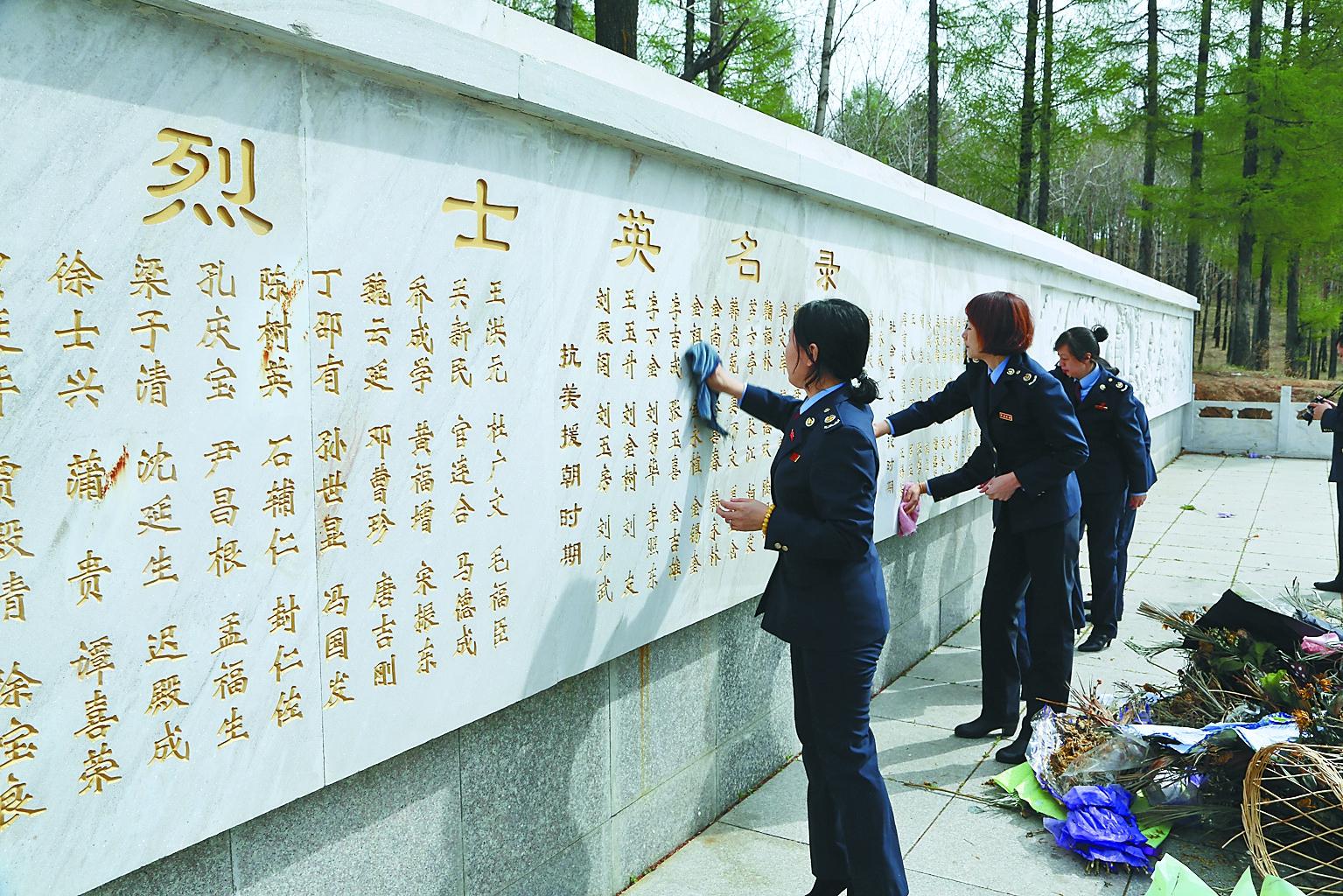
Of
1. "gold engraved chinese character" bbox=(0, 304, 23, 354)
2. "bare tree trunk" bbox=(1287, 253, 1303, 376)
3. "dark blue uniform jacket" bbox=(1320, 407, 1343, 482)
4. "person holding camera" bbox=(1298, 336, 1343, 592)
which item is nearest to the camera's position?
"gold engraved chinese character" bbox=(0, 304, 23, 354)

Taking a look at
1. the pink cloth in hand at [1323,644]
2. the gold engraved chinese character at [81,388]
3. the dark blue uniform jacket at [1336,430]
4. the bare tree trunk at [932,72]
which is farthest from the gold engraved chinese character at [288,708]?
the bare tree trunk at [932,72]

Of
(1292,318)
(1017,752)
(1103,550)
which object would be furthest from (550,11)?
(1292,318)

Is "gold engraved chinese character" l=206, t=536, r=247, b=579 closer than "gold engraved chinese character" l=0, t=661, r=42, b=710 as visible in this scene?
No

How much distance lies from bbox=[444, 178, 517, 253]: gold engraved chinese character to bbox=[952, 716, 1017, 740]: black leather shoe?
279cm

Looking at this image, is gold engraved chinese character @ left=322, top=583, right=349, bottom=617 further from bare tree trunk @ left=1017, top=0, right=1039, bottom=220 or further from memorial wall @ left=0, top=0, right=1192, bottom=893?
bare tree trunk @ left=1017, top=0, right=1039, bottom=220

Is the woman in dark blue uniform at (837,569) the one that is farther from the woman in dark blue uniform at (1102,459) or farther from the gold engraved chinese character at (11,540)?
the woman in dark blue uniform at (1102,459)

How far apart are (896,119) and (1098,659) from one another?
59.8ft

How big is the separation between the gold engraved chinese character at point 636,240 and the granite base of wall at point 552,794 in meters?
1.12

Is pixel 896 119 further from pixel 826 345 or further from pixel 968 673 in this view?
pixel 826 345

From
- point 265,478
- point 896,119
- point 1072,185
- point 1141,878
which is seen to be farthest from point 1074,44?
point 265,478

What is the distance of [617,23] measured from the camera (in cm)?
709

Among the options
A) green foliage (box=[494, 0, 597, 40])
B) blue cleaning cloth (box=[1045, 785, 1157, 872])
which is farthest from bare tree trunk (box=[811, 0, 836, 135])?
blue cleaning cloth (box=[1045, 785, 1157, 872])

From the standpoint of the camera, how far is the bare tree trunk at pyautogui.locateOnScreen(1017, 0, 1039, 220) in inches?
739

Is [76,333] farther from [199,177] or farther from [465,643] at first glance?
[465,643]
